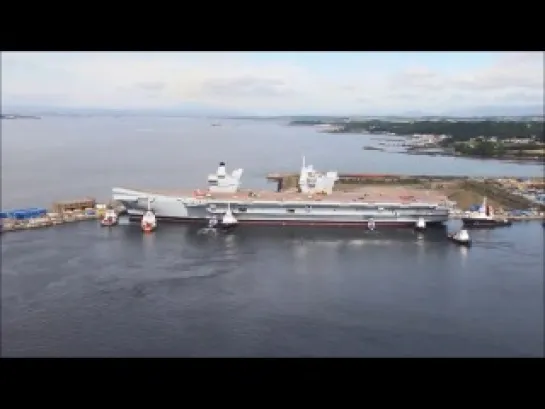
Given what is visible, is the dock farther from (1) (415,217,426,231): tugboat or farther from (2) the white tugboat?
(1) (415,217,426,231): tugboat

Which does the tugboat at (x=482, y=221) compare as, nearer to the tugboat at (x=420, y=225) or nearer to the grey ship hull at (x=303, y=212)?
the grey ship hull at (x=303, y=212)

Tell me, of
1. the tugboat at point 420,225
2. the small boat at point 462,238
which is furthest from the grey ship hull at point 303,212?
the small boat at point 462,238

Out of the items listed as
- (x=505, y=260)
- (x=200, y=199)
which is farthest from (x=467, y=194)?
(x=200, y=199)

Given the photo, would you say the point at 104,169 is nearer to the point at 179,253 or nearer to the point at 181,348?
the point at 179,253

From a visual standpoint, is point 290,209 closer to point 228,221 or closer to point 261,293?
point 228,221

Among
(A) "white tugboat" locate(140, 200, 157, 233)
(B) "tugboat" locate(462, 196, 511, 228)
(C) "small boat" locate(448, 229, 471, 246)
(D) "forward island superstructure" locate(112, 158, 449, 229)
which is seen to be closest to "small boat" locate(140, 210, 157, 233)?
(A) "white tugboat" locate(140, 200, 157, 233)

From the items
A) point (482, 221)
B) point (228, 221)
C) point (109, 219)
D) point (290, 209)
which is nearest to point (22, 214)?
point (109, 219)
